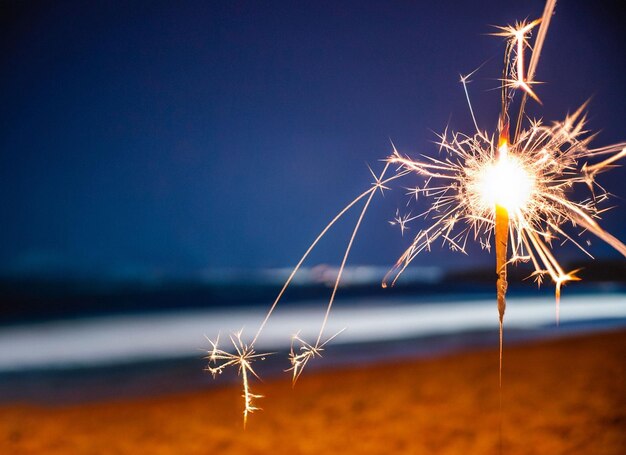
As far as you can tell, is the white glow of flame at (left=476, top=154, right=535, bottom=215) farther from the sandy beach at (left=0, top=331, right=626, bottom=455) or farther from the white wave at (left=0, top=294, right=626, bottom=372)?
the white wave at (left=0, top=294, right=626, bottom=372)

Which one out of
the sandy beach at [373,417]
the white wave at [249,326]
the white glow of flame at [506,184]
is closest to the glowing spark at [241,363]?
the sandy beach at [373,417]

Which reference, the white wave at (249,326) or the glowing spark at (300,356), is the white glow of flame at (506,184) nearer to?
the glowing spark at (300,356)

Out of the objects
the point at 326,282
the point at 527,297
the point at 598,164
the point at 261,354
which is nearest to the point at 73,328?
the point at 261,354

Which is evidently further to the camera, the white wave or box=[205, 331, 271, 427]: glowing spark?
the white wave

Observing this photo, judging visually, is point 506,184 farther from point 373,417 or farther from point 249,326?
point 249,326

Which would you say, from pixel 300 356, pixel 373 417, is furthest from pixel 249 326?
pixel 373 417

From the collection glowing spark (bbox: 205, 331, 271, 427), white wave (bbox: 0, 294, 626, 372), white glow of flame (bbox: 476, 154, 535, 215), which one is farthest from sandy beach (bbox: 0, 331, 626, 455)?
white wave (bbox: 0, 294, 626, 372)

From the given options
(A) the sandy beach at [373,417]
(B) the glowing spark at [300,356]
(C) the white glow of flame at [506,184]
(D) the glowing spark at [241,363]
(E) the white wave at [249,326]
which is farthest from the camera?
(E) the white wave at [249,326]

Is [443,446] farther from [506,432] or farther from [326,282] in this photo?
[326,282]
